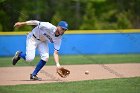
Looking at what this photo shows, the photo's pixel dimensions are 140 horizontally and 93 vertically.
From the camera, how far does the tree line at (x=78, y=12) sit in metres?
32.6

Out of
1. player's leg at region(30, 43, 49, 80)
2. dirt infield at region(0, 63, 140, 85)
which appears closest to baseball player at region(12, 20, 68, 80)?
player's leg at region(30, 43, 49, 80)

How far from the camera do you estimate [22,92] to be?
10.3 m

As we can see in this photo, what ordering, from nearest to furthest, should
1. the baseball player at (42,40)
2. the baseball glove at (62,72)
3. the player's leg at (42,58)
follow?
the baseball glove at (62,72)
the baseball player at (42,40)
the player's leg at (42,58)

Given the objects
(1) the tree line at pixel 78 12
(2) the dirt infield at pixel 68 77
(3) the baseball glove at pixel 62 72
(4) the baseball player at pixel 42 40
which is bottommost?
(1) the tree line at pixel 78 12

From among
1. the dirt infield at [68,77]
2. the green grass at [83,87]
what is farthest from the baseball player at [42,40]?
the green grass at [83,87]

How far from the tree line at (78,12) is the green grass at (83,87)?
19434 millimetres

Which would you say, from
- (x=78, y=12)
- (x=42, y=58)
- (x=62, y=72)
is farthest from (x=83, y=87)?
(x=78, y=12)

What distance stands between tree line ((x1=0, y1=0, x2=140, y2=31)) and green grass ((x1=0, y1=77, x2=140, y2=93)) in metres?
19.4

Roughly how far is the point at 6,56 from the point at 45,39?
1113cm

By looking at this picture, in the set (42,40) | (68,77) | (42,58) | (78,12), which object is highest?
(42,40)

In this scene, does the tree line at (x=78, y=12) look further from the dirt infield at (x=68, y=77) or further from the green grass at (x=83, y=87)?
the green grass at (x=83, y=87)

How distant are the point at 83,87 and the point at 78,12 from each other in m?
27.9

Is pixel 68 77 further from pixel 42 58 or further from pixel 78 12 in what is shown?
pixel 78 12

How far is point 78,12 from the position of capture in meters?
→ 38.8
